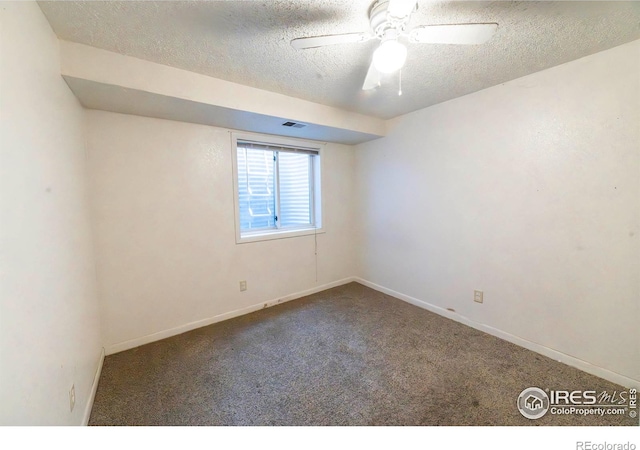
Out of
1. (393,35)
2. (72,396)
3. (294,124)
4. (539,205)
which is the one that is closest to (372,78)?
(393,35)

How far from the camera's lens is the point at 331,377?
1.82m

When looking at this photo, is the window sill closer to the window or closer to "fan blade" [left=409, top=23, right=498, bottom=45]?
the window

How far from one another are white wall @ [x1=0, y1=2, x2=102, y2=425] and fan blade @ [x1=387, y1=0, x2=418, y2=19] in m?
1.50

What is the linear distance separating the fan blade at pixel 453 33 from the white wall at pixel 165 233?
2.03m

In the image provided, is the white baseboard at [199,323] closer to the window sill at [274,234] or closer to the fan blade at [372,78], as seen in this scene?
the window sill at [274,234]

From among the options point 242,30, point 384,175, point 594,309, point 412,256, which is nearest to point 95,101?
point 242,30

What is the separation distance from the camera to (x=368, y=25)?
4.57ft

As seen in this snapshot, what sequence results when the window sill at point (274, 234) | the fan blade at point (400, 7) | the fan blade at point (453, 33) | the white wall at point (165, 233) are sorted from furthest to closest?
the window sill at point (274, 234)
the white wall at point (165, 233)
the fan blade at point (453, 33)
the fan blade at point (400, 7)

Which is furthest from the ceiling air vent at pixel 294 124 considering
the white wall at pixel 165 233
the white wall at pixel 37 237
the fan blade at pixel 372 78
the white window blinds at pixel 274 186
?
the white wall at pixel 37 237

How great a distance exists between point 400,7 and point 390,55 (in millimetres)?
180

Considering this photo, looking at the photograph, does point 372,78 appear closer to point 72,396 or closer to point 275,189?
point 275,189

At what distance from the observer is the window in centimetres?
288

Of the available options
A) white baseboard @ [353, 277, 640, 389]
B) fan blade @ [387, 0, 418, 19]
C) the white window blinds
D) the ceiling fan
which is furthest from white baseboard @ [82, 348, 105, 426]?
white baseboard @ [353, 277, 640, 389]

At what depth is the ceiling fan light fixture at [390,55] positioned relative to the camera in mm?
1202
